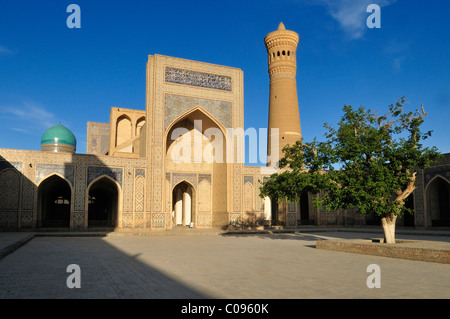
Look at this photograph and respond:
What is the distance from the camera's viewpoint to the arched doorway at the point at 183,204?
2036cm

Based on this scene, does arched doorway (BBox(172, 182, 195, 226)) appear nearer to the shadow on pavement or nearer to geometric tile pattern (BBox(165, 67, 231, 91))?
geometric tile pattern (BBox(165, 67, 231, 91))

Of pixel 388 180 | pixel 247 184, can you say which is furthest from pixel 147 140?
pixel 388 180

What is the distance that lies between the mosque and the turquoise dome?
5584mm

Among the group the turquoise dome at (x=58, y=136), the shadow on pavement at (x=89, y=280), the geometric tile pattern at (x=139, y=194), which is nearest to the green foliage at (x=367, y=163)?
the shadow on pavement at (x=89, y=280)

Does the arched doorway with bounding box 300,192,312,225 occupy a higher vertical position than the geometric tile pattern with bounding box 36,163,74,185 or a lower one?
lower

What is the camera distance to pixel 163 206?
17.3 m

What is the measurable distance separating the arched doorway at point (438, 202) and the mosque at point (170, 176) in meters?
0.05

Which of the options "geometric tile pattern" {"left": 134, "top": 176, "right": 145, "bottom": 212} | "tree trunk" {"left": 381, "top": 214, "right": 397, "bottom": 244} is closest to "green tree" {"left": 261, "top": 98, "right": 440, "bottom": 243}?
"tree trunk" {"left": 381, "top": 214, "right": 397, "bottom": 244}

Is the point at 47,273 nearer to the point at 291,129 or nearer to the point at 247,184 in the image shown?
the point at 247,184

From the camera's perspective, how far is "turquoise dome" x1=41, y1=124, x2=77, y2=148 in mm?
26719

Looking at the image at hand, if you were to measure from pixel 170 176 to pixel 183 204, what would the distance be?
2.54 metres

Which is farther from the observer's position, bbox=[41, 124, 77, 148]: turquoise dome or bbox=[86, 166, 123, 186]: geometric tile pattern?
bbox=[41, 124, 77, 148]: turquoise dome

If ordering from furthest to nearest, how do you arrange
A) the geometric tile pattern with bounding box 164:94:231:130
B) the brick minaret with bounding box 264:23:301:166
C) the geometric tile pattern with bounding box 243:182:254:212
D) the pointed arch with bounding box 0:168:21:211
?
the brick minaret with bounding box 264:23:301:166
the geometric tile pattern with bounding box 243:182:254:212
the geometric tile pattern with bounding box 164:94:231:130
the pointed arch with bounding box 0:168:21:211
